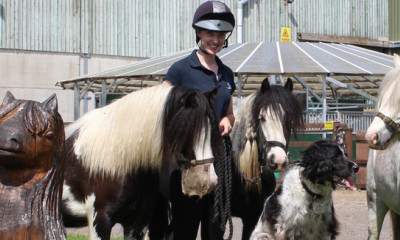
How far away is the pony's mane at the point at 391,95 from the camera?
4230 mm

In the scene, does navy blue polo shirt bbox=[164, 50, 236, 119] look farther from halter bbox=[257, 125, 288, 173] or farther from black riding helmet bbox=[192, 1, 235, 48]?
halter bbox=[257, 125, 288, 173]

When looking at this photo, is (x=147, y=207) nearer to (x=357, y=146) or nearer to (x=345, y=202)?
(x=345, y=202)

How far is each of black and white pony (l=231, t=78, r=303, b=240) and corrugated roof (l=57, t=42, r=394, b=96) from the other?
9.19m

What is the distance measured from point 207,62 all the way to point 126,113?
710 mm

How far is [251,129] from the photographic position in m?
4.52

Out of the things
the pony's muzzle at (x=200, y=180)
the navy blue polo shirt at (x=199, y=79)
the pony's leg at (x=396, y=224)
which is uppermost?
the navy blue polo shirt at (x=199, y=79)

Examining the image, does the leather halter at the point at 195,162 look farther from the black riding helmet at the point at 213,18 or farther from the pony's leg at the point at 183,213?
the black riding helmet at the point at 213,18

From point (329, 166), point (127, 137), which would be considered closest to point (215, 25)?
point (127, 137)

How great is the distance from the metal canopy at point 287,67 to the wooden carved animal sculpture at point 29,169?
12328mm

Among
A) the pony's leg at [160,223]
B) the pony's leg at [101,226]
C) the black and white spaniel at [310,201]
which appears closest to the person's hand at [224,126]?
the pony's leg at [160,223]

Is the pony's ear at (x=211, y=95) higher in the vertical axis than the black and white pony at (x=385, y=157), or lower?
higher

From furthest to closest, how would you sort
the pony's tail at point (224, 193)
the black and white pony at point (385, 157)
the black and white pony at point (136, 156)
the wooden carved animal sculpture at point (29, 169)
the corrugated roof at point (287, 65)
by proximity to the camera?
the corrugated roof at point (287, 65), the black and white pony at point (385, 157), the pony's tail at point (224, 193), the black and white pony at point (136, 156), the wooden carved animal sculpture at point (29, 169)

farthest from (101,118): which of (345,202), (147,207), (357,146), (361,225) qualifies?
(357,146)

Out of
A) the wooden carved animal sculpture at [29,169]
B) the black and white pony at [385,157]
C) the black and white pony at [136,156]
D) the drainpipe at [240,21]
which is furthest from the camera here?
Result: the drainpipe at [240,21]
